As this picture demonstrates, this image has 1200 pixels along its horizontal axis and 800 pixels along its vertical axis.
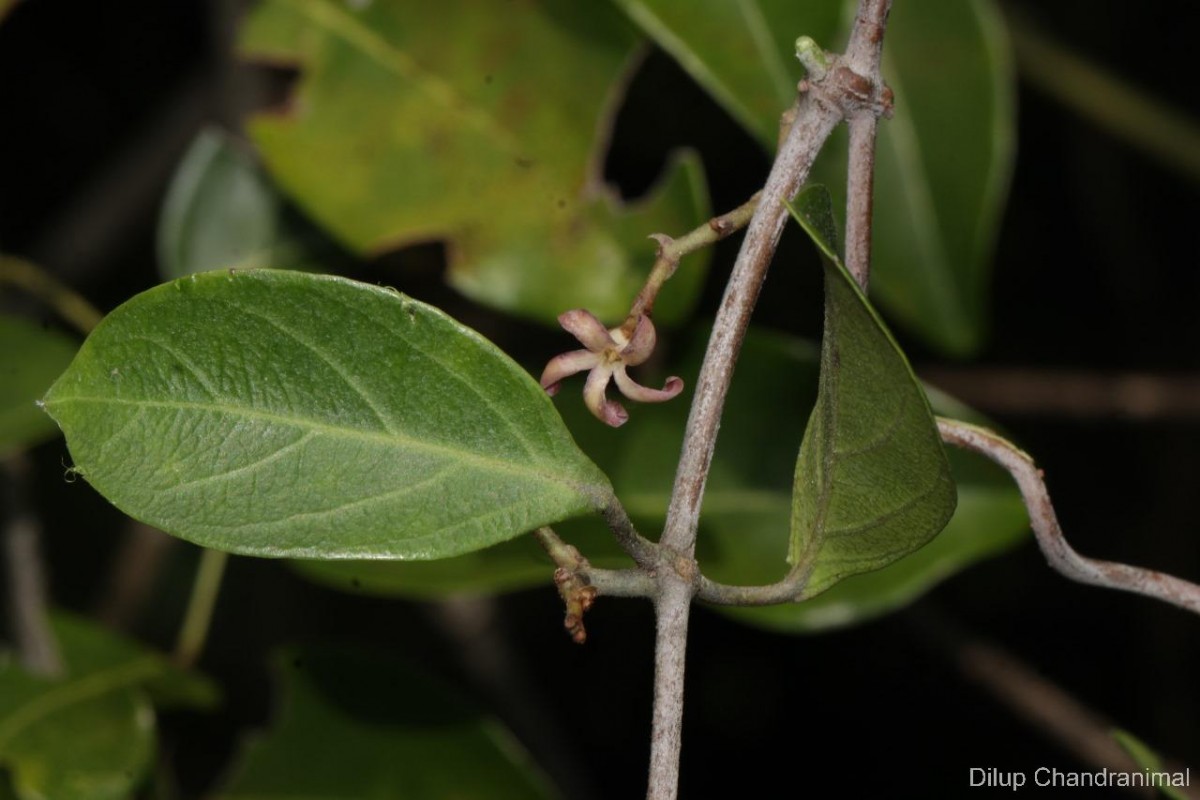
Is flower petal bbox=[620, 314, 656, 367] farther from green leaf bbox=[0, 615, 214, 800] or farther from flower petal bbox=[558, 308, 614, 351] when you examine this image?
green leaf bbox=[0, 615, 214, 800]

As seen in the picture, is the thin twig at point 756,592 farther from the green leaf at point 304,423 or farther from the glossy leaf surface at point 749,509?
the glossy leaf surface at point 749,509

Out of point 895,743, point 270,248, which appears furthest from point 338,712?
point 895,743

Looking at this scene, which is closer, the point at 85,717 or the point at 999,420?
the point at 85,717

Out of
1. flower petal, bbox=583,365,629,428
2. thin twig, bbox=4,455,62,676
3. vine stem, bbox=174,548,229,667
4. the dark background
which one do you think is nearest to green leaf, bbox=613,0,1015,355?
the dark background

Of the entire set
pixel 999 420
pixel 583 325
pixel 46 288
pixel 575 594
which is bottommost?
pixel 575 594

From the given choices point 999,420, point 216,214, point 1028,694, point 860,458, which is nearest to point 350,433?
point 860,458

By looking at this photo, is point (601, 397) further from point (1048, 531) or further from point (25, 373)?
point (25, 373)
